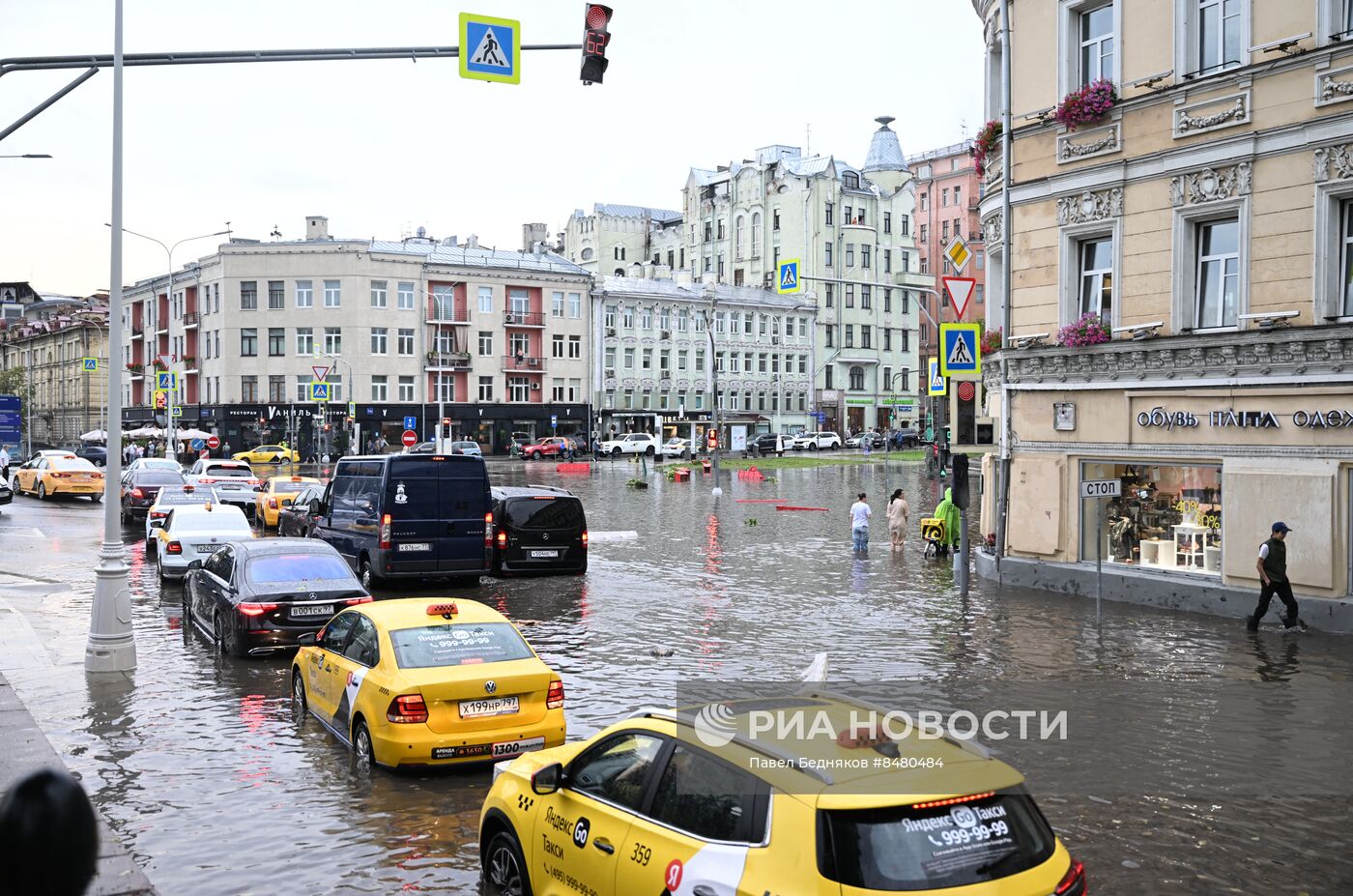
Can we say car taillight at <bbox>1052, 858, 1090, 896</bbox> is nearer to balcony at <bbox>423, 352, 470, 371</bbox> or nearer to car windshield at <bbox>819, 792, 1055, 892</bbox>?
car windshield at <bbox>819, 792, 1055, 892</bbox>

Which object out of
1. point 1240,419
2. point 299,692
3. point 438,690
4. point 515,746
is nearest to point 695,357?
point 1240,419

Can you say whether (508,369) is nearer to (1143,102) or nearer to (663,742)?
(1143,102)

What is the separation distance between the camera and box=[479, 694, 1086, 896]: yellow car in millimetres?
4859

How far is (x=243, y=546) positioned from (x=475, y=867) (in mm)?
9213

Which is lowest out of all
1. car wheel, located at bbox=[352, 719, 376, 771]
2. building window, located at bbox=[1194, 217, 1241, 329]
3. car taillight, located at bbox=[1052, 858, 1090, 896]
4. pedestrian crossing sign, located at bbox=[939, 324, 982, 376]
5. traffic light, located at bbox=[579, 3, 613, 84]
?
car wheel, located at bbox=[352, 719, 376, 771]

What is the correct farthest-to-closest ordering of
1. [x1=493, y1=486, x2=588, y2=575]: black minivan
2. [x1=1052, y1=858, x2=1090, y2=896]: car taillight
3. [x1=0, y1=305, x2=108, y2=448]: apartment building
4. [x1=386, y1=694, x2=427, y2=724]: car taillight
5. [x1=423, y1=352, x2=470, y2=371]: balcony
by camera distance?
[x1=0, y1=305, x2=108, y2=448]: apartment building < [x1=423, y1=352, x2=470, y2=371]: balcony < [x1=493, y1=486, x2=588, y2=575]: black minivan < [x1=386, y1=694, x2=427, y2=724]: car taillight < [x1=1052, y1=858, x2=1090, y2=896]: car taillight

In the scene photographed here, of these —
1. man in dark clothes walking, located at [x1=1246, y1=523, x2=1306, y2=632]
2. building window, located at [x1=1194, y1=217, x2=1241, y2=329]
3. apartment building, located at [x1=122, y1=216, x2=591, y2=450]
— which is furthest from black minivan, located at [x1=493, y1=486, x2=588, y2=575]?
apartment building, located at [x1=122, y1=216, x2=591, y2=450]

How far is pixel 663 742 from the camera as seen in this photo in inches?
237

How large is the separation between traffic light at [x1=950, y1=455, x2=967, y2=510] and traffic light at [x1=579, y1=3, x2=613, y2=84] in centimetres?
982

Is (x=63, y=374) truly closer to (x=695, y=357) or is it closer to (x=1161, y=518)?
(x=695, y=357)

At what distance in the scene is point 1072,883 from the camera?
515 centimetres

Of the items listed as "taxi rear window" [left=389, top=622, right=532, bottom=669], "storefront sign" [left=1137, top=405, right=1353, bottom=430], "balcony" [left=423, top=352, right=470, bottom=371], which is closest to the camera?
"taxi rear window" [left=389, top=622, right=532, bottom=669]

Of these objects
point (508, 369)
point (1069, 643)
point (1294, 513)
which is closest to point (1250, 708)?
point (1069, 643)

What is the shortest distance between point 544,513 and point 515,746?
1324 cm
